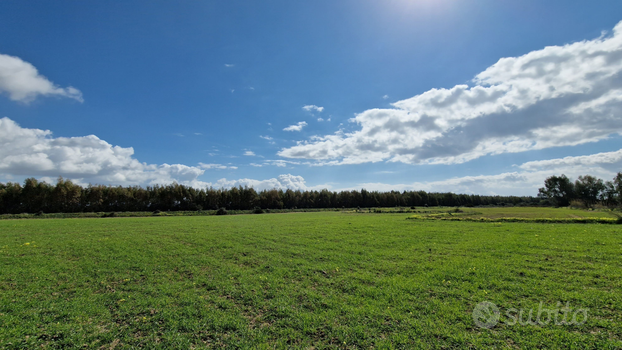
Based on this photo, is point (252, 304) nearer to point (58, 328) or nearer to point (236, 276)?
point (236, 276)

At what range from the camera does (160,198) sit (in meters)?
81.3

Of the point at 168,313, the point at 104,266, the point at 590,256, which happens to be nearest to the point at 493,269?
the point at 590,256

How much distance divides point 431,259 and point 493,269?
8.96ft

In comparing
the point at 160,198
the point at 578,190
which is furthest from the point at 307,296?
the point at 578,190

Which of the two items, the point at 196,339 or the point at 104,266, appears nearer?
the point at 196,339

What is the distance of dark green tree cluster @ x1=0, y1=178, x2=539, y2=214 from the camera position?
6108 cm

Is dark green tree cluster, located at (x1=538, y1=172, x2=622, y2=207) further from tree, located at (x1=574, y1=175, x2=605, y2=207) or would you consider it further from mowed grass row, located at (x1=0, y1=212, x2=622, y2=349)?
mowed grass row, located at (x1=0, y1=212, x2=622, y2=349)

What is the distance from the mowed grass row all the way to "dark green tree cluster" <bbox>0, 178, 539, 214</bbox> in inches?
2725

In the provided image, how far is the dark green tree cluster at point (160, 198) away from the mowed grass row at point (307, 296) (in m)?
69.2

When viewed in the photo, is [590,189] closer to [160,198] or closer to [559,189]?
[559,189]

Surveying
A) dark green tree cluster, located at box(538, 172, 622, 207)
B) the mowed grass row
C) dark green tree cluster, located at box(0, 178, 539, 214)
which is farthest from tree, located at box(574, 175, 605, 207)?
the mowed grass row

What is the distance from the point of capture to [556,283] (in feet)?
27.4

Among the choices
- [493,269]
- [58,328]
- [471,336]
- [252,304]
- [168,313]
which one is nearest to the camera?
[471,336]

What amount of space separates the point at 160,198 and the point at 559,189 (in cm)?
16506
